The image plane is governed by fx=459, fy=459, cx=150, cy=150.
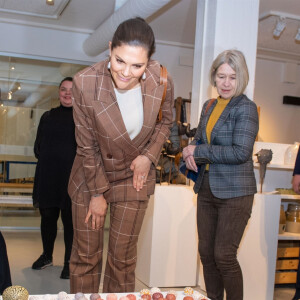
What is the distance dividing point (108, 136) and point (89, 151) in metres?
0.12

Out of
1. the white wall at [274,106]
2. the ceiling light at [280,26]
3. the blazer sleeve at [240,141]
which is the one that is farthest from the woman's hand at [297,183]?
the white wall at [274,106]

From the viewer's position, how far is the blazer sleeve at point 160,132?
1.93 meters

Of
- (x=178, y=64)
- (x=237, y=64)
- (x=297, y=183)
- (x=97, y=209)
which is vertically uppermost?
(x=178, y=64)

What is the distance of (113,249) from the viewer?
195 centimetres

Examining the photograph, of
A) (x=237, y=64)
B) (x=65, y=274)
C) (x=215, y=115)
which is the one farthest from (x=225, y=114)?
(x=65, y=274)

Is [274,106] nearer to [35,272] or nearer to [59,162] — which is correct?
[59,162]

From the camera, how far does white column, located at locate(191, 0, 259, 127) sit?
140 inches

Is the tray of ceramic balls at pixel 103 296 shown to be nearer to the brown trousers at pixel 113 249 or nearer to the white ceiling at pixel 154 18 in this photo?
the brown trousers at pixel 113 249

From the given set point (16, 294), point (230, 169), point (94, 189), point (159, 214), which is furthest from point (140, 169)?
point (159, 214)

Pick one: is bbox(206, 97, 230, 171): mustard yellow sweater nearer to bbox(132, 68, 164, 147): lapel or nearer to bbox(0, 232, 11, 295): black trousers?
bbox(132, 68, 164, 147): lapel

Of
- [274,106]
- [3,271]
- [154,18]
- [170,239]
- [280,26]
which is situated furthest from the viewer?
[274,106]

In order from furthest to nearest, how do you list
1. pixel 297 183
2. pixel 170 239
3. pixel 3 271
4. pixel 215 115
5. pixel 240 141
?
pixel 170 239
pixel 297 183
pixel 215 115
pixel 240 141
pixel 3 271

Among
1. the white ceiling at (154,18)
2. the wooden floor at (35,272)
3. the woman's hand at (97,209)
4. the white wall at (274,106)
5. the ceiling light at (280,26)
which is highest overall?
the white ceiling at (154,18)

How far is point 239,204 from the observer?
7.22ft
